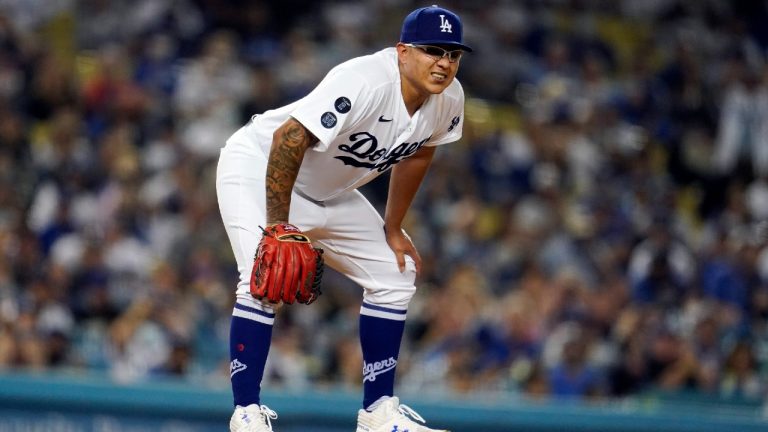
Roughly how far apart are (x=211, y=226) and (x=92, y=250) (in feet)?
2.94

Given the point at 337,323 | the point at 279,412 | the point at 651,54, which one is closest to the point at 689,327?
the point at 337,323

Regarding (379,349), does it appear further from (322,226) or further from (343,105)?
(343,105)

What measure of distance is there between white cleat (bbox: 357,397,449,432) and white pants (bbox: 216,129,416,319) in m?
0.39

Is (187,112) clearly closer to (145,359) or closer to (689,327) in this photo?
(145,359)

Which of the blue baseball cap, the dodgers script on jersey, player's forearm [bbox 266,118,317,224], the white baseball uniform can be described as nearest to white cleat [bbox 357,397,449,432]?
the white baseball uniform

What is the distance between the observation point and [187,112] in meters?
10.1

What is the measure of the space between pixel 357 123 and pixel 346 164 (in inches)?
9.3

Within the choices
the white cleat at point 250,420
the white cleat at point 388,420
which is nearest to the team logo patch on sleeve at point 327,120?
the white cleat at point 250,420

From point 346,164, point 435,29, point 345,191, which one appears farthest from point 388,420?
point 435,29

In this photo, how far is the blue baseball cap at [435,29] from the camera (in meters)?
4.33

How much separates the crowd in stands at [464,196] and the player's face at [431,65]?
3.47 metres

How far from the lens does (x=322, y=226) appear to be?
4699mm

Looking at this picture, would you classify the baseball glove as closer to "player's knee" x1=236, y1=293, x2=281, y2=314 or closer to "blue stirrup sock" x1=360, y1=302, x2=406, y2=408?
"player's knee" x1=236, y1=293, x2=281, y2=314

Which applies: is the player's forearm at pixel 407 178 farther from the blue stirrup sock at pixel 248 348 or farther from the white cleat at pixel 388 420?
the blue stirrup sock at pixel 248 348
